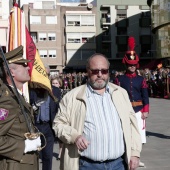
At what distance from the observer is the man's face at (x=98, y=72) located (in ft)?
13.7

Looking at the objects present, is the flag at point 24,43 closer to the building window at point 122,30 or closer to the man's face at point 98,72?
the man's face at point 98,72

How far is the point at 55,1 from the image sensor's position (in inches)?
2899

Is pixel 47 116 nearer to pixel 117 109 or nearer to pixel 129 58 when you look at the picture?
pixel 129 58

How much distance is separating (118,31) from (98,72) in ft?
212

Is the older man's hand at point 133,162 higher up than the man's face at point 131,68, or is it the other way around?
the man's face at point 131,68

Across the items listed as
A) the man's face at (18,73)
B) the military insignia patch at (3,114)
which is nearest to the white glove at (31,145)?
the military insignia patch at (3,114)

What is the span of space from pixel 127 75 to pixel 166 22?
3120cm

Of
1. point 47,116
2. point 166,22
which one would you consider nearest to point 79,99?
point 47,116

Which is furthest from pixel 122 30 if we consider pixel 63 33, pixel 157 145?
pixel 157 145

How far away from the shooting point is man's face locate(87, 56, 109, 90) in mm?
4168

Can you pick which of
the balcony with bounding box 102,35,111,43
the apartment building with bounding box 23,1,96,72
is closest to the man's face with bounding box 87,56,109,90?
the apartment building with bounding box 23,1,96,72

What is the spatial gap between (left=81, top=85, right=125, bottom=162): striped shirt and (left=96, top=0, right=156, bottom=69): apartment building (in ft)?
207

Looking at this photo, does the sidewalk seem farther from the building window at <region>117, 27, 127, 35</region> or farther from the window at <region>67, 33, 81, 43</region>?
the window at <region>67, 33, 81, 43</region>

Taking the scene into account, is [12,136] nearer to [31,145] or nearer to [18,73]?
[31,145]
